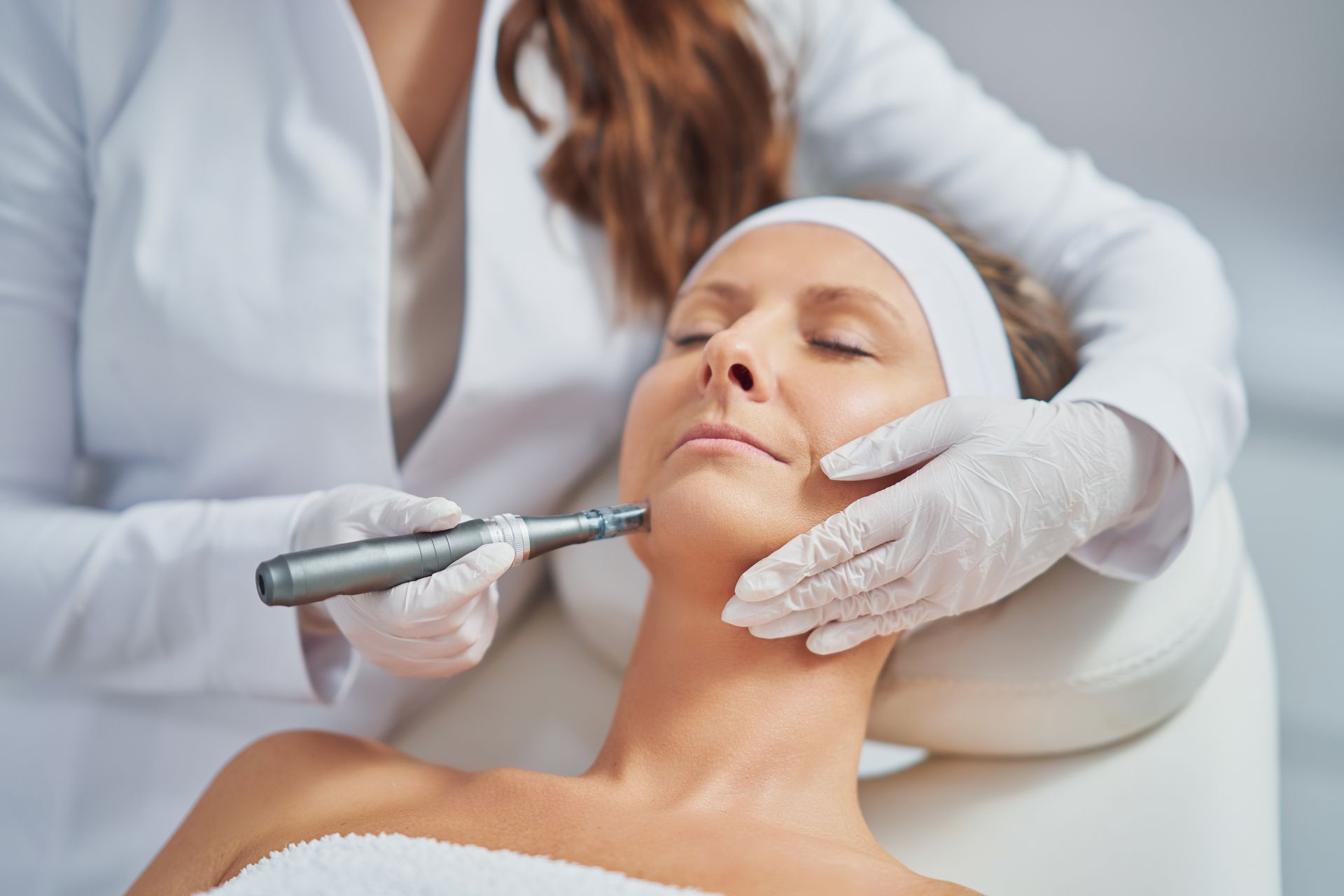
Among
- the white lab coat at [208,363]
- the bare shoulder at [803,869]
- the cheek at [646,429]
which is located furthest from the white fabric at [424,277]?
the bare shoulder at [803,869]

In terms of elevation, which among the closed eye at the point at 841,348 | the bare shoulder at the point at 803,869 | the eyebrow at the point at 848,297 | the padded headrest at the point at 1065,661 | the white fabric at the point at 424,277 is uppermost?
the eyebrow at the point at 848,297

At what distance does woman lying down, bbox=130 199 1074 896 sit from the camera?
0.85m

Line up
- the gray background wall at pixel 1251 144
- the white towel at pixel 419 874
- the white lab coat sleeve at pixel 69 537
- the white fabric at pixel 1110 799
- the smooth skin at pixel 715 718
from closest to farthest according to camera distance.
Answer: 1. the white towel at pixel 419 874
2. the smooth skin at pixel 715 718
3. the white fabric at pixel 1110 799
4. the white lab coat sleeve at pixel 69 537
5. the gray background wall at pixel 1251 144

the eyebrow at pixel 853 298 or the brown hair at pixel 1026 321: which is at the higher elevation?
the eyebrow at pixel 853 298

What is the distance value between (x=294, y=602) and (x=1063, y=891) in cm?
79

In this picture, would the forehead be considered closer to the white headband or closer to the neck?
the white headband

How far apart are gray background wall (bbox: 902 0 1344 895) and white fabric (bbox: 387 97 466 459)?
1.17 metres

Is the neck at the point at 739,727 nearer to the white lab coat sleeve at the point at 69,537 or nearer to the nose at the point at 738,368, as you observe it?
the nose at the point at 738,368

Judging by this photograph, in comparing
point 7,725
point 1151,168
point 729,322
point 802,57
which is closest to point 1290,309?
point 1151,168

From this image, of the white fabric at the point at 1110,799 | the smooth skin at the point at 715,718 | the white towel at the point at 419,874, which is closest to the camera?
the white towel at the point at 419,874

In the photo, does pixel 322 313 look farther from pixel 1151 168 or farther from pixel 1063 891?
pixel 1151 168

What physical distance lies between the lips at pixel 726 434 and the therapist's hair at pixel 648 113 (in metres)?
0.48

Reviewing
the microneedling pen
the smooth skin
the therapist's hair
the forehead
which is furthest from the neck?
the therapist's hair

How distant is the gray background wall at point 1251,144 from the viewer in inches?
69.6
